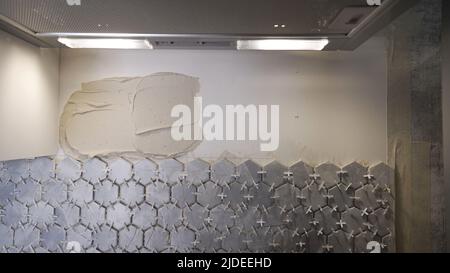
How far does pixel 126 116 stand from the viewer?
702 mm

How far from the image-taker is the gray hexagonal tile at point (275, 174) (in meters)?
0.70

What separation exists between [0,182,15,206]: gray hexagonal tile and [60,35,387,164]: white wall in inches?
9.9

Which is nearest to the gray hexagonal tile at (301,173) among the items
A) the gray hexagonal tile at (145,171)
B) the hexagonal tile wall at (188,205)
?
the hexagonal tile wall at (188,205)

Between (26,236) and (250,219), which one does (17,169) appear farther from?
(250,219)

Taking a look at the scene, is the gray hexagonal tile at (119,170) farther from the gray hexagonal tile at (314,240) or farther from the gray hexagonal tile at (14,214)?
the gray hexagonal tile at (314,240)

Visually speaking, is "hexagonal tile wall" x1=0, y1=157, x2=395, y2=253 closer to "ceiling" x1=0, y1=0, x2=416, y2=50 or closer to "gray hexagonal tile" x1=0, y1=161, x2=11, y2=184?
"gray hexagonal tile" x1=0, y1=161, x2=11, y2=184

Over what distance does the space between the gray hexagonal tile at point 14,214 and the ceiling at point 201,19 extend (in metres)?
0.41

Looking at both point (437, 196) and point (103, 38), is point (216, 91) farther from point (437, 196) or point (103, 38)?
point (437, 196)

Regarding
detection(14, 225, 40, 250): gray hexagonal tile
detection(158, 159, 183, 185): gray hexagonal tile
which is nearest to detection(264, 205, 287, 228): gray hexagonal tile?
detection(158, 159, 183, 185): gray hexagonal tile

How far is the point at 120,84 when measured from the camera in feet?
2.30

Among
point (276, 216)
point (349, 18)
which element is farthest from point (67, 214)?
point (349, 18)

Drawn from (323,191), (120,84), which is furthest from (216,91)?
(323,191)

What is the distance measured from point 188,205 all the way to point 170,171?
0.10m
